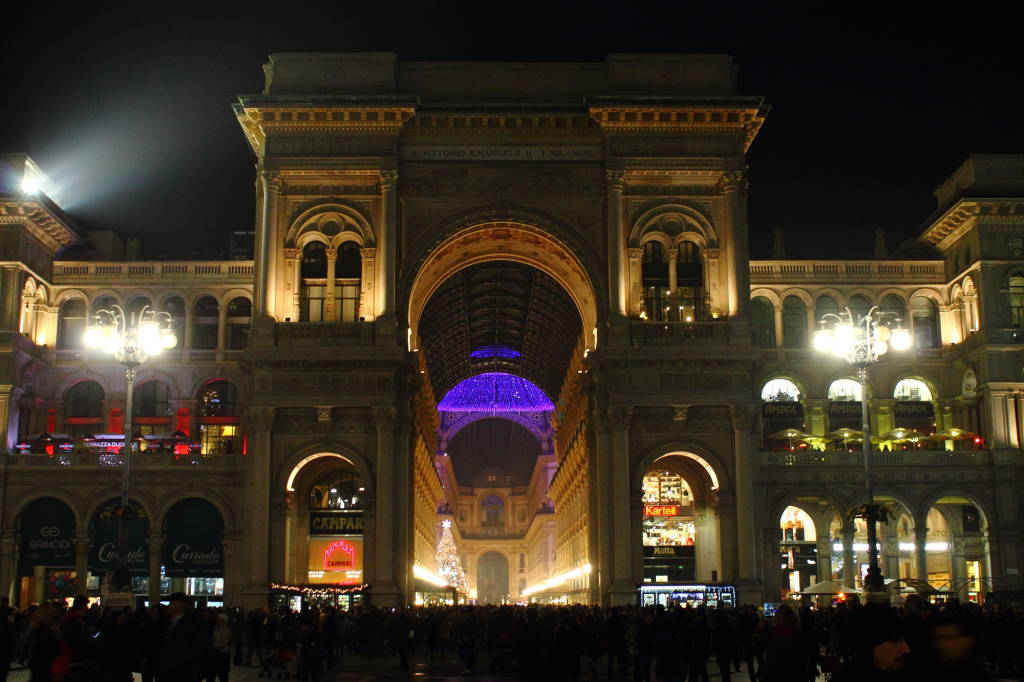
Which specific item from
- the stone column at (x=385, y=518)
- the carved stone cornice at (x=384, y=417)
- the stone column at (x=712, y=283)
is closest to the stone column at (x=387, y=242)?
the carved stone cornice at (x=384, y=417)

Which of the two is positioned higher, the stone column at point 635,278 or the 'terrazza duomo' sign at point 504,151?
the 'terrazza duomo' sign at point 504,151

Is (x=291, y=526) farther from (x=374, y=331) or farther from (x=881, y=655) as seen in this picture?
(x=881, y=655)

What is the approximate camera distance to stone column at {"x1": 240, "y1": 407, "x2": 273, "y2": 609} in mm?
48656

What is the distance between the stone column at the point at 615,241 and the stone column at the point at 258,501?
50.5ft

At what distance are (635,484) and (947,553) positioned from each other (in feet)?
68.1

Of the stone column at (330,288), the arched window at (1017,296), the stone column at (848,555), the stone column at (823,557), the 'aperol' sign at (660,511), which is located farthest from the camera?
the stone column at (823,557)

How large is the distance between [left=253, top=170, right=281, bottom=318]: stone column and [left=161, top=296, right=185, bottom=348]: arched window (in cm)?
1341

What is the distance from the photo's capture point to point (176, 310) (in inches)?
2516

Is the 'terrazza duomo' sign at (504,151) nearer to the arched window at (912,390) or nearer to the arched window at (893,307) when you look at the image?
the arched window at (893,307)

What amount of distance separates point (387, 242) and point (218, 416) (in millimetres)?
17304

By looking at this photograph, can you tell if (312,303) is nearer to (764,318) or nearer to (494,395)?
(764,318)

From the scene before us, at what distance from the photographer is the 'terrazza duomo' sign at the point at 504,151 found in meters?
52.3

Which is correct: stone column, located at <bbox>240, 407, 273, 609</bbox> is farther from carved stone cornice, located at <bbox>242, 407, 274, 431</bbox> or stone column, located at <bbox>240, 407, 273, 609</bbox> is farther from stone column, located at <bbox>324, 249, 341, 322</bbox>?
stone column, located at <bbox>324, 249, 341, 322</bbox>

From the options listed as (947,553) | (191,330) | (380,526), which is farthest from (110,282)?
(947,553)
